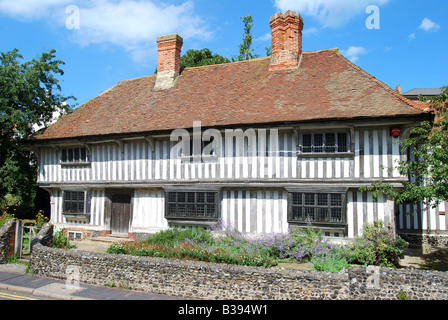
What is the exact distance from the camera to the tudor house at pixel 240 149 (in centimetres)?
1094

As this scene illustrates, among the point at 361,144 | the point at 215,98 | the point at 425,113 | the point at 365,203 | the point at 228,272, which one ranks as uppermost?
the point at 215,98

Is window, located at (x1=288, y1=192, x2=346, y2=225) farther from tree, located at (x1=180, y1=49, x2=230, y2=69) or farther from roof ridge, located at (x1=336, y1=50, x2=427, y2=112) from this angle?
tree, located at (x1=180, y1=49, x2=230, y2=69)

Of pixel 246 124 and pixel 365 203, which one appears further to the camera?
pixel 246 124

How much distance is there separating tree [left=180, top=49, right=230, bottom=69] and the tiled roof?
33.9ft

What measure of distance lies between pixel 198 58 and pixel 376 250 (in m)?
22.9

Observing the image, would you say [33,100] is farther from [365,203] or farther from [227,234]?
[365,203]

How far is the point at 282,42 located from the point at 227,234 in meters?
8.37

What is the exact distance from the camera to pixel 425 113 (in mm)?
9734

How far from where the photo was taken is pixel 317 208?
11195mm

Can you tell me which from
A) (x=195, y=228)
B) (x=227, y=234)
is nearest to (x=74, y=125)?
(x=195, y=228)

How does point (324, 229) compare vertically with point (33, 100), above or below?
below

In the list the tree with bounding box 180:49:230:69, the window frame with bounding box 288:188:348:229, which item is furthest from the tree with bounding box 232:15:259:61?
the window frame with bounding box 288:188:348:229

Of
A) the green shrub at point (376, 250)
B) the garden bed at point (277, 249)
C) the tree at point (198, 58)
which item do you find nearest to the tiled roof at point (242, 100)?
the green shrub at point (376, 250)

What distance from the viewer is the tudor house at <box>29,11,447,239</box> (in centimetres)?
1094
